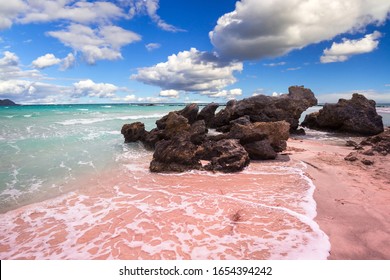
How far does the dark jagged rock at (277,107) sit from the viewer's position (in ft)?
65.9

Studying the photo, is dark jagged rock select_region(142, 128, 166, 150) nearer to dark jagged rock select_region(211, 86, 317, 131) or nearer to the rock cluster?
the rock cluster

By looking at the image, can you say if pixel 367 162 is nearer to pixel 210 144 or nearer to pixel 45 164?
pixel 210 144

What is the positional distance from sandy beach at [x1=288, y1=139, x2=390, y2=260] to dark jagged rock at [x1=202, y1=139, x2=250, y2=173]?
230 cm

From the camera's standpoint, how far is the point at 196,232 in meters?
4.80

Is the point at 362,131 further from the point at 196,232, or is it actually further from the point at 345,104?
the point at 196,232

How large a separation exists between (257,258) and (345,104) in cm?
2087

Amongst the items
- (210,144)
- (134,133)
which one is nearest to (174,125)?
(134,133)

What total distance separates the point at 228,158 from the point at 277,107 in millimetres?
13364

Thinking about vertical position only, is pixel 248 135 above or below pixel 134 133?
above

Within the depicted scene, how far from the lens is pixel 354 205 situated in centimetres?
558

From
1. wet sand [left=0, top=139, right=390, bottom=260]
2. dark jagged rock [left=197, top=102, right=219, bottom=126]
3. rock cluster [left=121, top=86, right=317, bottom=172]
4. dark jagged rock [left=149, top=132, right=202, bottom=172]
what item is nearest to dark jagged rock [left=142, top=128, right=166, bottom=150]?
rock cluster [left=121, top=86, right=317, bottom=172]

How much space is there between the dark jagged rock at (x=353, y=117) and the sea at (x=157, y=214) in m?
13.1

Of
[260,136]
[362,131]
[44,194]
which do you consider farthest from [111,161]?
[362,131]

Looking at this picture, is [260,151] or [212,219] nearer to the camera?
[212,219]
